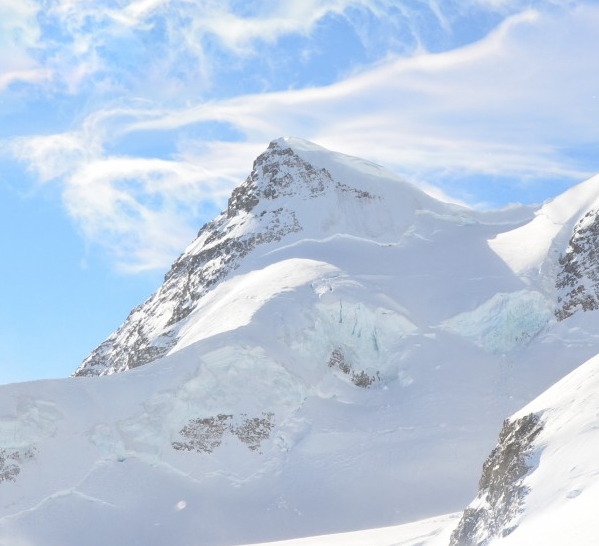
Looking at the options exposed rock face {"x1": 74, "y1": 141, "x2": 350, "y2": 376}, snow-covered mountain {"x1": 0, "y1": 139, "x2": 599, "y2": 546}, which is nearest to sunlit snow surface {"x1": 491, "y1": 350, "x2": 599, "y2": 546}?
snow-covered mountain {"x1": 0, "y1": 139, "x2": 599, "y2": 546}

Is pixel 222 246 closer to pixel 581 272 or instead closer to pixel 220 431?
pixel 220 431

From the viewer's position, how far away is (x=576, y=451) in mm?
20672

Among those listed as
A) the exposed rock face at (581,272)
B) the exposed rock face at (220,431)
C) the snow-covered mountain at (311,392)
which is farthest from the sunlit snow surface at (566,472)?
the exposed rock face at (581,272)

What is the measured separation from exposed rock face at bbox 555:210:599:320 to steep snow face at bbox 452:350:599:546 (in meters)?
30.4

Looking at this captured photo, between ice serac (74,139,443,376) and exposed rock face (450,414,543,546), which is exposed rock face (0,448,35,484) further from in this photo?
exposed rock face (450,414,543,546)

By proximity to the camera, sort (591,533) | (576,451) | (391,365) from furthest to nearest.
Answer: (391,365)
(576,451)
(591,533)

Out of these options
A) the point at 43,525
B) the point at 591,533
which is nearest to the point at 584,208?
the point at 43,525

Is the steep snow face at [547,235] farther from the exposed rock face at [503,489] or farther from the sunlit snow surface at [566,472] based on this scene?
the sunlit snow surface at [566,472]

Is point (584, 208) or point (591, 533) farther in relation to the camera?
point (584, 208)

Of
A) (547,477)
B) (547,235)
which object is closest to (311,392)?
(547,235)

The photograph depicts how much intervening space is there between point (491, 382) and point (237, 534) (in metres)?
16.1

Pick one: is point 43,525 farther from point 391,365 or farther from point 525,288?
point 525,288

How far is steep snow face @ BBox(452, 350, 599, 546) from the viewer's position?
18583 millimetres

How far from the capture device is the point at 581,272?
56.2 meters
